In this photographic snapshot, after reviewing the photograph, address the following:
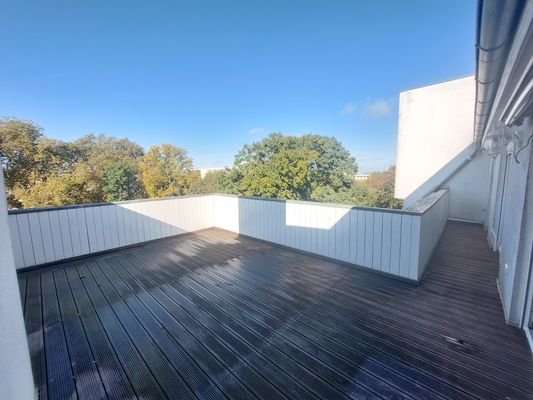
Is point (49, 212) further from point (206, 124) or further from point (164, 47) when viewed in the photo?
point (206, 124)

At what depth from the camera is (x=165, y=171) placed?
15148 millimetres

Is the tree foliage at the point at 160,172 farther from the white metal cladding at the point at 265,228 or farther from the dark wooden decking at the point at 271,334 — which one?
the dark wooden decking at the point at 271,334

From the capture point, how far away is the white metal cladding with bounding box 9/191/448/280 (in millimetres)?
3029

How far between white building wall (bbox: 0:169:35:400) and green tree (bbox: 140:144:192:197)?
14722 millimetres

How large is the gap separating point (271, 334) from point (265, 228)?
279cm

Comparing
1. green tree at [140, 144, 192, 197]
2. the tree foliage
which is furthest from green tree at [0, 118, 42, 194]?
green tree at [140, 144, 192, 197]

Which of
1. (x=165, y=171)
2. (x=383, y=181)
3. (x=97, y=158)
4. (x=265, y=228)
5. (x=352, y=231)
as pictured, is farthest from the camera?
(x=383, y=181)

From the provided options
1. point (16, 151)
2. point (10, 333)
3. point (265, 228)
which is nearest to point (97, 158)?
point (16, 151)

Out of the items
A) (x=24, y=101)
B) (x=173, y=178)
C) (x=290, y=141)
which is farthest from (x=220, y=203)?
(x=24, y=101)

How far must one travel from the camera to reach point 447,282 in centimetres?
298

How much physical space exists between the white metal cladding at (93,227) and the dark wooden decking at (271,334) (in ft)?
1.46

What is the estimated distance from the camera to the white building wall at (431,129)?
21.1 feet

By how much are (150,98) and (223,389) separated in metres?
14.7

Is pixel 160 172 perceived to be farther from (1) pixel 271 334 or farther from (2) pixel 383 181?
(2) pixel 383 181
